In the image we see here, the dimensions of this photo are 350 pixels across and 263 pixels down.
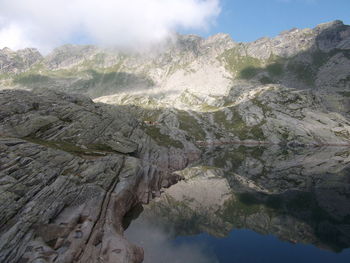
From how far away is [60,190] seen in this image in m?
35.3

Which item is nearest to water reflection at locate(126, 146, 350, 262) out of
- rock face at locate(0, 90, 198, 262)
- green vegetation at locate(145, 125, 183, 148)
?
rock face at locate(0, 90, 198, 262)

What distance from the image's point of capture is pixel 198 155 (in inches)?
4892

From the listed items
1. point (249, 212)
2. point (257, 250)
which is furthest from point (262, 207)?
point (257, 250)

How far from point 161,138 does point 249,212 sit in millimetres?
71164

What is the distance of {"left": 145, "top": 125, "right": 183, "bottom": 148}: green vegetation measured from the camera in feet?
367

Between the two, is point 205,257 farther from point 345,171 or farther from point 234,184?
point 345,171

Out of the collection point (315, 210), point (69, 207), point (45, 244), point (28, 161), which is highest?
point (315, 210)

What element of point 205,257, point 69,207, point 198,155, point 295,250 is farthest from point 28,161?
point 198,155

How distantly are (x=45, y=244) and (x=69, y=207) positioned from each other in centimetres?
810

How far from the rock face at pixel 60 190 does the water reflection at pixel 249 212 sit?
4.99 metres

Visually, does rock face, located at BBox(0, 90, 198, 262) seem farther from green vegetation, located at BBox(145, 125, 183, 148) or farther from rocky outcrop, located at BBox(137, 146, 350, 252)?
green vegetation, located at BBox(145, 125, 183, 148)

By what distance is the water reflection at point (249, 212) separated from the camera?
125 ft

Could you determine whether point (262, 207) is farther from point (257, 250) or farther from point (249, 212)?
point (257, 250)

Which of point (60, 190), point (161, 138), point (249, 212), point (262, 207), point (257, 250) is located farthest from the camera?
point (161, 138)
